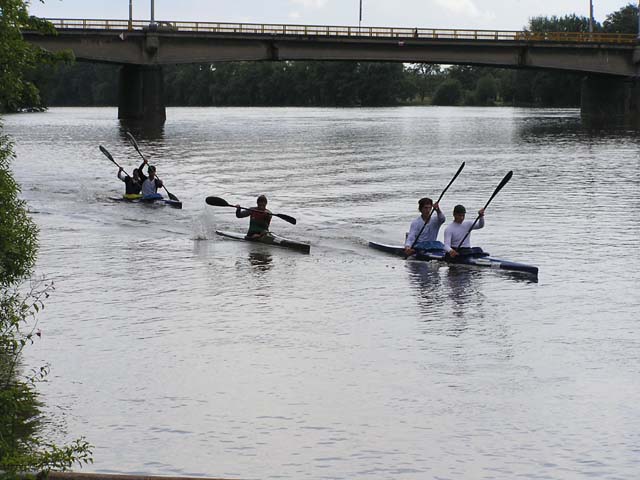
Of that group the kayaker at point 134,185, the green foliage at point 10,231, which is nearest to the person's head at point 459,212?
the green foliage at point 10,231

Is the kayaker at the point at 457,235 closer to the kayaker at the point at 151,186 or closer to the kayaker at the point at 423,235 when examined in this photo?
the kayaker at the point at 423,235

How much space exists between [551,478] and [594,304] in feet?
29.3

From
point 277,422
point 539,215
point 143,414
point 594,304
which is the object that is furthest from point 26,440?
point 539,215

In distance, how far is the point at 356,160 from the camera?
182 feet

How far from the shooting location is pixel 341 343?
16.8 metres

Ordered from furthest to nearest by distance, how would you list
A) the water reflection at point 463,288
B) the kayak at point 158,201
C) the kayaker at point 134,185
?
the kayaker at point 134,185
the kayak at point 158,201
the water reflection at point 463,288

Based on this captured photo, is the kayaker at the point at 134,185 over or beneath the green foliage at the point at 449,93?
beneath

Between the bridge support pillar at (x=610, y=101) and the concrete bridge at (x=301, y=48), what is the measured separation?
0.70 metres

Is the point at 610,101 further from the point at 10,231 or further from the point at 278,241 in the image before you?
the point at 10,231

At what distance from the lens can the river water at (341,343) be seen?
1215 cm

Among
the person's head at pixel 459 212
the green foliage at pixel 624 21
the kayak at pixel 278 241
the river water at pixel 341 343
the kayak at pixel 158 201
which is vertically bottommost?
the river water at pixel 341 343

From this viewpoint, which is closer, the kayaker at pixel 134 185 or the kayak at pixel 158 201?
the kayak at pixel 158 201

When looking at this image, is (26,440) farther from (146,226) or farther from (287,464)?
(146,226)

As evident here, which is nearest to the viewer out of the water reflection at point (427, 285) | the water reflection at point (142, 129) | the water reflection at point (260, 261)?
the water reflection at point (427, 285)
